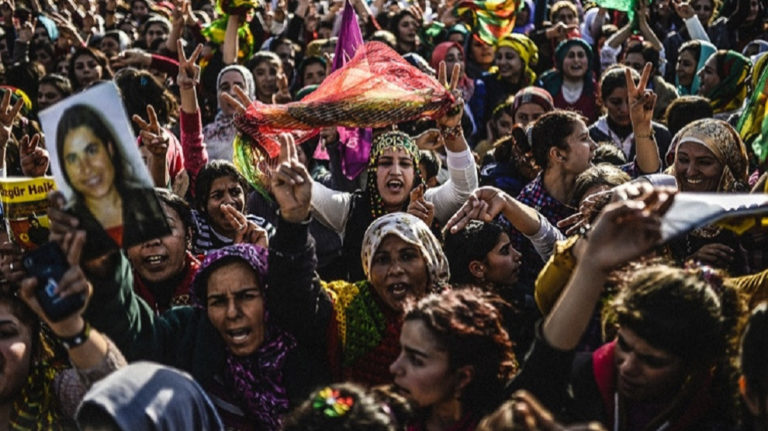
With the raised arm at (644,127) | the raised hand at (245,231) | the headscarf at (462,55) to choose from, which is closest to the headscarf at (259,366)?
the raised hand at (245,231)

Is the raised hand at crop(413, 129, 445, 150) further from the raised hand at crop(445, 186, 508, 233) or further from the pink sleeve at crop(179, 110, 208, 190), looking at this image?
the raised hand at crop(445, 186, 508, 233)

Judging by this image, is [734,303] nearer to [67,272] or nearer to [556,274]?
[556,274]

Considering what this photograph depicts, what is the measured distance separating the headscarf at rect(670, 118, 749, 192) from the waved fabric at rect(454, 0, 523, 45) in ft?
13.7

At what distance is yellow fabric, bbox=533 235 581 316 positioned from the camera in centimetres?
284

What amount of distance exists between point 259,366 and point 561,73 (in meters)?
4.96

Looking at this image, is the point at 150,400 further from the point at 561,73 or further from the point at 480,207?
the point at 561,73

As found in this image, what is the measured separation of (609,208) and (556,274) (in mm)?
673

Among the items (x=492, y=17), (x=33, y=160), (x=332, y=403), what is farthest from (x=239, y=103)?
(x=492, y=17)

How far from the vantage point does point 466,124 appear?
6.86 m

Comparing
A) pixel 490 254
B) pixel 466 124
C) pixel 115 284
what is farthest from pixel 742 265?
pixel 466 124

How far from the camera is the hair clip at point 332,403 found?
6.76 feet

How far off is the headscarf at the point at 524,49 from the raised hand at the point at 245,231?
440 cm

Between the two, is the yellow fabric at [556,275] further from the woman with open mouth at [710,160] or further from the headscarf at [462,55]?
the headscarf at [462,55]

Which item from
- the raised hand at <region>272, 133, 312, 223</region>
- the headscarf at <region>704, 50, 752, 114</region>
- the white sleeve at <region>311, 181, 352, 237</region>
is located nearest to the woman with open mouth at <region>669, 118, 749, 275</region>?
the white sleeve at <region>311, 181, 352, 237</region>
